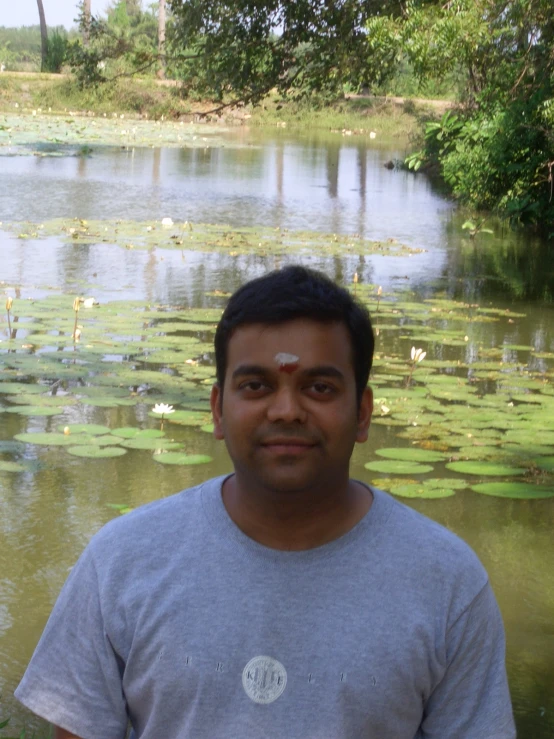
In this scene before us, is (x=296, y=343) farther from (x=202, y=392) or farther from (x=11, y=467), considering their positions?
(x=202, y=392)

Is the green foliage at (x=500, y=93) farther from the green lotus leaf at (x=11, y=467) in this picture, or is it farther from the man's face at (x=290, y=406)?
the man's face at (x=290, y=406)

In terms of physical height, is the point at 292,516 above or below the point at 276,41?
below

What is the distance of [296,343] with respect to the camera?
127 cm

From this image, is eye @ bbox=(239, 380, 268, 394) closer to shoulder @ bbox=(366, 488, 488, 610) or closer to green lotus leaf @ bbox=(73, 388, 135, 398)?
shoulder @ bbox=(366, 488, 488, 610)

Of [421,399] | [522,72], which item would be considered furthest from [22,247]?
[421,399]

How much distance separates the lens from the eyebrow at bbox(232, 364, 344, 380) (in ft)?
4.14

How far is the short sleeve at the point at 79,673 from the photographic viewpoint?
3.97 feet

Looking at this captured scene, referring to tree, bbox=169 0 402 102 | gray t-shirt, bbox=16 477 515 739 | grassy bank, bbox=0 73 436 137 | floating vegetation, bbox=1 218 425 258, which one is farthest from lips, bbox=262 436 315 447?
grassy bank, bbox=0 73 436 137

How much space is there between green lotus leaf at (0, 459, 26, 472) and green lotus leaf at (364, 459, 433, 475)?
1333mm

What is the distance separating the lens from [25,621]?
2883 mm

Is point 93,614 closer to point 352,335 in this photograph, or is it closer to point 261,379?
point 261,379

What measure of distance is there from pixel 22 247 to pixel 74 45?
2002 mm

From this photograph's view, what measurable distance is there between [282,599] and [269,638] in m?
0.05

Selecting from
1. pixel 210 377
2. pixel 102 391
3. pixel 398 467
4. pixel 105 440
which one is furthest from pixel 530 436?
pixel 102 391
